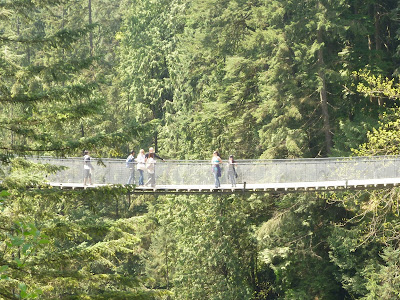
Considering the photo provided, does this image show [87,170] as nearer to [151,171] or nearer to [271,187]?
[151,171]

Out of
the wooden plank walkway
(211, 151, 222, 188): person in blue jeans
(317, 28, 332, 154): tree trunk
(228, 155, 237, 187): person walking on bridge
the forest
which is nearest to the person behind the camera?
the wooden plank walkway

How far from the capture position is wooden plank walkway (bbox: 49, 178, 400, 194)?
19.0 metres

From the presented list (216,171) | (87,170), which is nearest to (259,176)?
(216,171)

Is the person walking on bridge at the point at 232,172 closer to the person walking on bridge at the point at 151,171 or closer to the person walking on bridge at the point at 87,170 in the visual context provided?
the person walking on bridge at the point at 151,171

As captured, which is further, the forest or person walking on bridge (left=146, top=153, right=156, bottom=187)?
the forest

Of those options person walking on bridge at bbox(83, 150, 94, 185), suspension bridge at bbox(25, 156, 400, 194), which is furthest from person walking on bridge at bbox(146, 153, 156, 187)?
person walking on bridge at bbox(83, 150, 94, 185)

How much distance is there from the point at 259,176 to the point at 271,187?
2.29 feet

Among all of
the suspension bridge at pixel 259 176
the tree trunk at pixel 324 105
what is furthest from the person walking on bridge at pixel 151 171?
the tree trunk at pixel 324 105

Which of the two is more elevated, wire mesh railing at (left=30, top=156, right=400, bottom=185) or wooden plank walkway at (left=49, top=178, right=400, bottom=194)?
wire mesh railing at (left=30, top=156, right=400, bottom=185)

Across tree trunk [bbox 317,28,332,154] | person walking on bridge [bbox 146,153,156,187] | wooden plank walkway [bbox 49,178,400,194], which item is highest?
tree trunk [bbox 317,28,332,154]

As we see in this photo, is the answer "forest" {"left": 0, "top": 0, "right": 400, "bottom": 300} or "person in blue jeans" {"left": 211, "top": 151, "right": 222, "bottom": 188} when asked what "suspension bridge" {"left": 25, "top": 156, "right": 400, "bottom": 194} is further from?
"forest" {"left": 0, "top": 0, "right": 400, "bottom": 300}

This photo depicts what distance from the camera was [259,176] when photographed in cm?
1994

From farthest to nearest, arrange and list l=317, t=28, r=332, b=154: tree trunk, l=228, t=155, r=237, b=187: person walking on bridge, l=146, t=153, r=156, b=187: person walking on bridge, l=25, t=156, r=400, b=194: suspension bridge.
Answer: l=317, t=28, r=332, b=154: tree trunk < l=228, t=155, r=237, b=187: person walking on bridge < l=146, t=153, r=156, b=187: person walking on bridge < l=25, t=156, r=400, b=194: suspension bridge

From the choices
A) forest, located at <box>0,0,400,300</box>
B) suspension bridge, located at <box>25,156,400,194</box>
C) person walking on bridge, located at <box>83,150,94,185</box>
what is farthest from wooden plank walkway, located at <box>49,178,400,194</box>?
forest, located at <box>0,0,400,300</box>
